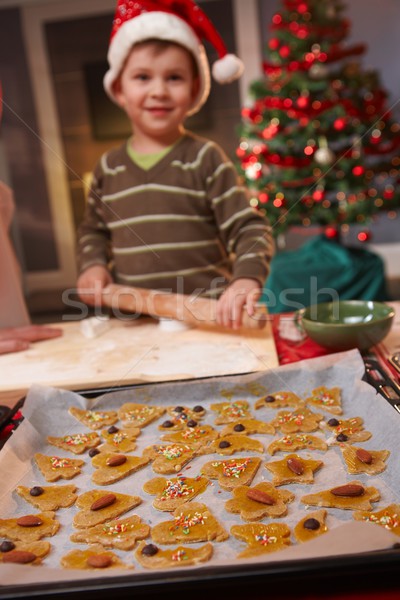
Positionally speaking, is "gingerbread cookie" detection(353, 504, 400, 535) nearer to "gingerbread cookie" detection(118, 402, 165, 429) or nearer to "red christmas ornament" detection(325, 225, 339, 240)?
"gingerbread cookie" detection(118, 402, 165, 429)

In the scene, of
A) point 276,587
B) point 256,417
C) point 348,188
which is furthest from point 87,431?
point 348,188

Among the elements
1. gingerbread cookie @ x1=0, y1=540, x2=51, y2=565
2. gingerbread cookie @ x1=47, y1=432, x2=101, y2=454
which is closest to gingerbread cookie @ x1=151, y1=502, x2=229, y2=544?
gingerbread cookie @ x1=0, y1=540, x2=51, y2=565

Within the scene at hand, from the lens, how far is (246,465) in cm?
76

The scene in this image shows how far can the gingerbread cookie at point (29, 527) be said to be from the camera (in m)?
0.63

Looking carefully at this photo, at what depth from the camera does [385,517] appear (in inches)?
24.0

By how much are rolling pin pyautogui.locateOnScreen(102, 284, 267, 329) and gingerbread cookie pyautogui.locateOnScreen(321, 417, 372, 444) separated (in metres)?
0.30

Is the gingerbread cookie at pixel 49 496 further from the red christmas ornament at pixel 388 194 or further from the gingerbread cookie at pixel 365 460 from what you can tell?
the red christmas ornament at pixel 388 194

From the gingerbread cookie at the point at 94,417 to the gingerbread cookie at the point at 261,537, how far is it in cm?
33

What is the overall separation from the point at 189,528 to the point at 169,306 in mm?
593

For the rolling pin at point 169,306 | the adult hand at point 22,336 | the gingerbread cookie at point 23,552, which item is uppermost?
the rolling pin at point 169,306

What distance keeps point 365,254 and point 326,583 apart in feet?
8.14

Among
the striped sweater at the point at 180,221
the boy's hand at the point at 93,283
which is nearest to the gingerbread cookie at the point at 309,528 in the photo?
the striped sweater at the point at 180,221

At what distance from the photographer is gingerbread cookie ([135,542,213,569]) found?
22.4 inches

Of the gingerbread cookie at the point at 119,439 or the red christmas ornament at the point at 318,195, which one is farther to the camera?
the red christmas ornament at the point at 318,195
